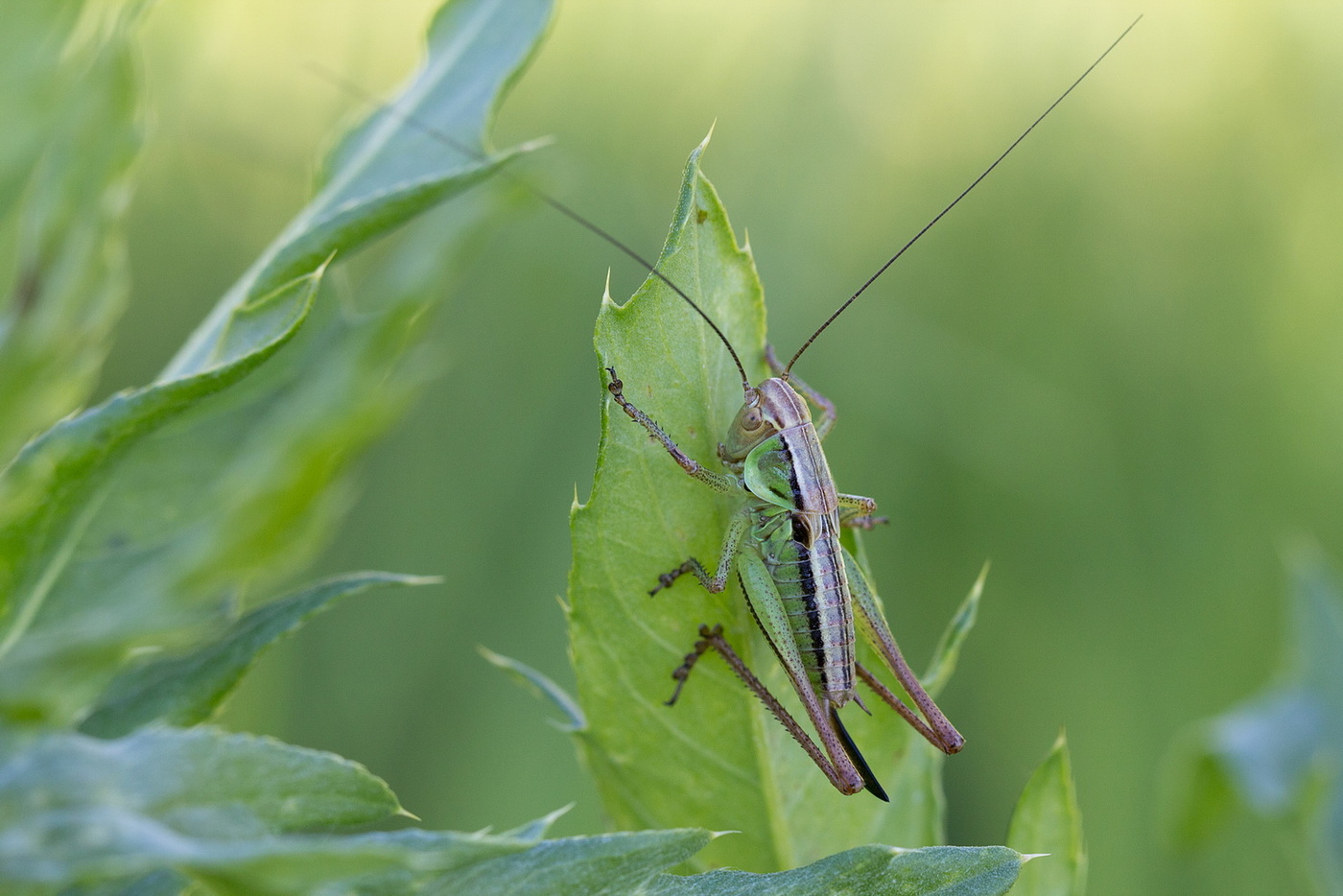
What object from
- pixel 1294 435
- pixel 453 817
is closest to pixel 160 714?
pixel 453 817

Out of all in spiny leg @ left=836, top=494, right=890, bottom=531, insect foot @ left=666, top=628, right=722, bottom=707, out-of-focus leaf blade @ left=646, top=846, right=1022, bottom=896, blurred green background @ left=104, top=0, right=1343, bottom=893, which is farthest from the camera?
blurred green background @ left=104, top=0, right=1343, bottom=893

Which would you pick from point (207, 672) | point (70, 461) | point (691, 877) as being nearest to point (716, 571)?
point (691, 877)

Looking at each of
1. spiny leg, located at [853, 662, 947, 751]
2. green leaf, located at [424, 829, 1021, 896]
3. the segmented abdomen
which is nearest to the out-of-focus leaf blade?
green leaf, located at [424, 829, 1021, 896]

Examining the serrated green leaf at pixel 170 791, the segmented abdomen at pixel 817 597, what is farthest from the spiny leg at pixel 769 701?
the serrated green leaf at pixel 170 791

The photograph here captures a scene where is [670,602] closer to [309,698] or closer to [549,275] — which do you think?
[309,698]

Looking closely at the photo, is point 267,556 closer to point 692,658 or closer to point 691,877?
point 692,658

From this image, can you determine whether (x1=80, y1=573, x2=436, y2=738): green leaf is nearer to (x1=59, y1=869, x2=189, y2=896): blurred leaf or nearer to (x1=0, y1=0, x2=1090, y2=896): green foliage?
(x1=0, y1=0, x2=1090, y2=896): green foliage

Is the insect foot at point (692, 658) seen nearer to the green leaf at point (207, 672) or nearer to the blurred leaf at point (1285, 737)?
the green leaf at point (207, 672)
